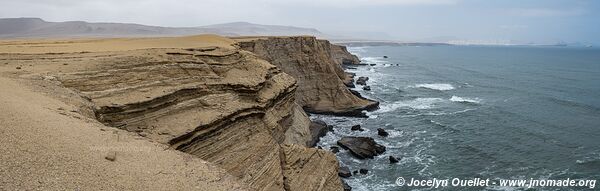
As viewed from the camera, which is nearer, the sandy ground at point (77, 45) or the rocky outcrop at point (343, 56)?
the sandy ground at point (77, 45)

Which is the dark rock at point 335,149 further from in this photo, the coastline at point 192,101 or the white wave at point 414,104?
the white wave at point 414,104

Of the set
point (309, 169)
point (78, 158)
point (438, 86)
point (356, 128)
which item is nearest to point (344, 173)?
point (309, 169)

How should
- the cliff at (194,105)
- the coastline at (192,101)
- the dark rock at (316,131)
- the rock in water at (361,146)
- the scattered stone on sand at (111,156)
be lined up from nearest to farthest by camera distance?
1. the scattered stone on sand at (111,156)
2. the coastline at (192,101)
3. the cliff at (194,105)
4. the rock in water at (361,146)
5. the dark rock at (316,131)

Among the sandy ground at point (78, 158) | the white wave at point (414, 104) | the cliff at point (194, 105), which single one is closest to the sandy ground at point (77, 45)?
the cliff at point (194, 105)

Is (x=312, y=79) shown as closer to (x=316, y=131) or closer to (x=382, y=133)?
(x=382, y=133)

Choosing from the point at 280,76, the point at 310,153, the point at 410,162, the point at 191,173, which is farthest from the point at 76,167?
the point at 410,162

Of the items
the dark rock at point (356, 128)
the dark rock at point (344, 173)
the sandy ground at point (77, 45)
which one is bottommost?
the dark rock at point (344, 173)
